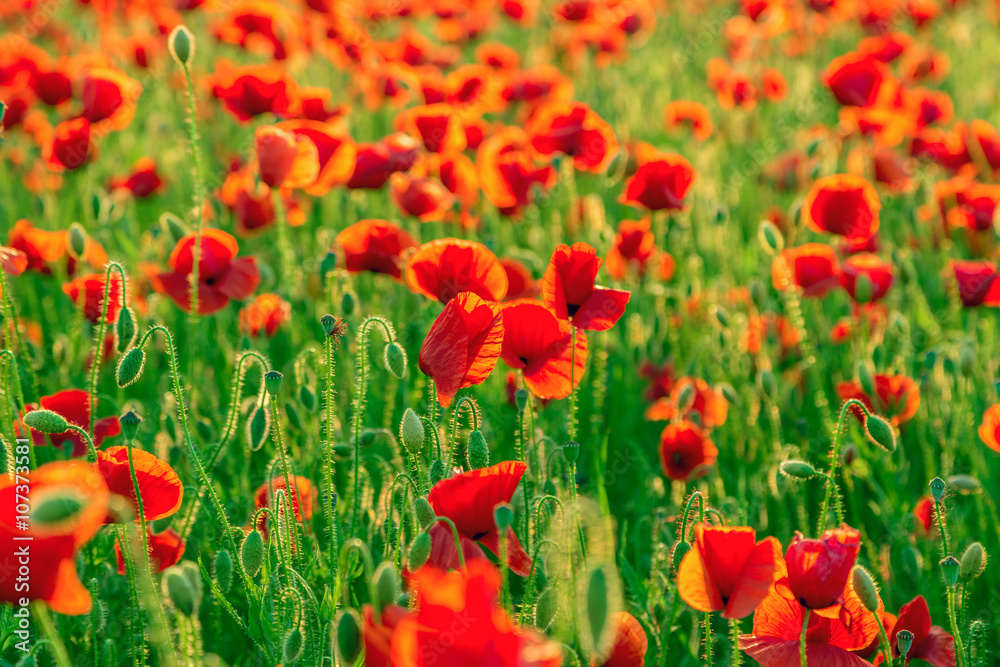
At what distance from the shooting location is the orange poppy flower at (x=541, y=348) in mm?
1554

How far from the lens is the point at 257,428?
170 cm

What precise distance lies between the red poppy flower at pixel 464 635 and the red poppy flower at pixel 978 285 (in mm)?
1923

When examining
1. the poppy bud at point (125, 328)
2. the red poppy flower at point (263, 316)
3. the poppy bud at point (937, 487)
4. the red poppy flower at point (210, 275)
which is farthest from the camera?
the red poppy flower at point (263, 316)

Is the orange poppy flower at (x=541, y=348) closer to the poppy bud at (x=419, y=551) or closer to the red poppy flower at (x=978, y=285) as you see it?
the poppy bud at (x=419, y=551)

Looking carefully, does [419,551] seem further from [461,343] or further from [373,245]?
[373,245]

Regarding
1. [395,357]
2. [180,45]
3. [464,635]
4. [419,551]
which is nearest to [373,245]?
[180,45]

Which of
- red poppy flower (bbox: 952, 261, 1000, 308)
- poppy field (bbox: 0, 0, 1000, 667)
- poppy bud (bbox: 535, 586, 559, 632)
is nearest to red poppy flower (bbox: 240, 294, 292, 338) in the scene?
poppy field (bbox: 0, 0, 1000, 667)

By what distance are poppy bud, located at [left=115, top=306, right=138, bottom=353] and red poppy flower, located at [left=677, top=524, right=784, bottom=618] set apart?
1.06 metres

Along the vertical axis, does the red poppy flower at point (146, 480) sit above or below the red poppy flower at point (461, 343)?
below

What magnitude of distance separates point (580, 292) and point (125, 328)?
83 centimetres

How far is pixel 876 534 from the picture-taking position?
7.16 feet

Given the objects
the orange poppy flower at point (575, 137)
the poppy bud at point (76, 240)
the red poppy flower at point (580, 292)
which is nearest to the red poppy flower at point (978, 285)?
the orange poppy flower at point (575, 137)

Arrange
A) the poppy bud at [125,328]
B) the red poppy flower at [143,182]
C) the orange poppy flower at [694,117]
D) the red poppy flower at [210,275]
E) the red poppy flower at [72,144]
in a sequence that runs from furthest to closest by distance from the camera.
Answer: the orange poppy flower at [694,117] → the red poppy flower at [143,182] → the red poppy flower at [72,144] → the red poppy flower at [210,275] → the poppy bud at [125,328]

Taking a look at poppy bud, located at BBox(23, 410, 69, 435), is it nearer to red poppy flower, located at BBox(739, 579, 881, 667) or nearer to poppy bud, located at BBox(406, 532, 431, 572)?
poppy bud, located at BBox(406, 532, 431, 572)
